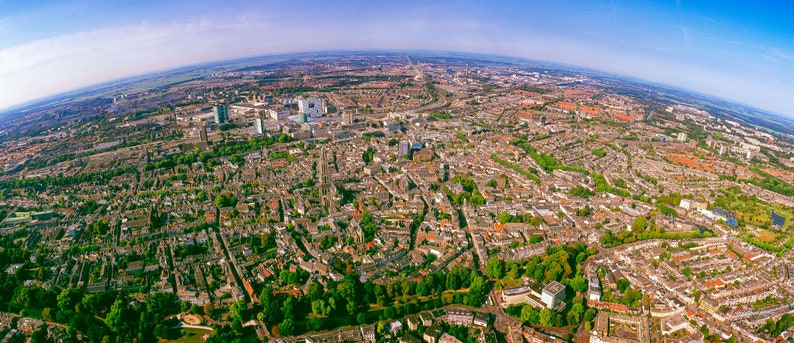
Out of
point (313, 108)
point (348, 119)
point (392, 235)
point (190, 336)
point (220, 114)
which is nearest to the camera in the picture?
point (190, 336)

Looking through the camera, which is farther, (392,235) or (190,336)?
(392,235)

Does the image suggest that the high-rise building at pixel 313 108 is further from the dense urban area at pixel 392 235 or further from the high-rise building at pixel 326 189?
the high-rise building at pixel 326 189

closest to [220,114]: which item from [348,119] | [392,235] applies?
[348,119]

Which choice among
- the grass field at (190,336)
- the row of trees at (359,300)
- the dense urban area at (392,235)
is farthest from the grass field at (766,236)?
the grass field at (190,336)

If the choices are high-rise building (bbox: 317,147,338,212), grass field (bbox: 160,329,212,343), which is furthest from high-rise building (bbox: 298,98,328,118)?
grass field (bbox: 160,329,212,343)

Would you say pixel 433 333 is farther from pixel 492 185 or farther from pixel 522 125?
pixel 522 125

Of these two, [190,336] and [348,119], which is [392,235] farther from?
[348,119]

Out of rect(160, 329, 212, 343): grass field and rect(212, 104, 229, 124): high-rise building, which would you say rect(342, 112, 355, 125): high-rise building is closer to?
rect(212, 104, 229, 124): high-rise building

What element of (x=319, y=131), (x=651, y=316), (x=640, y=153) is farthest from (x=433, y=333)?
(x=640, y=153)

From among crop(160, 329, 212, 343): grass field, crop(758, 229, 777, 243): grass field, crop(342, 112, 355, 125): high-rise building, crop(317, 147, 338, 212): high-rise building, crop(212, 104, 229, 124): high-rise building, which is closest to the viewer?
crop(160, 329, 212, 343): grass field
